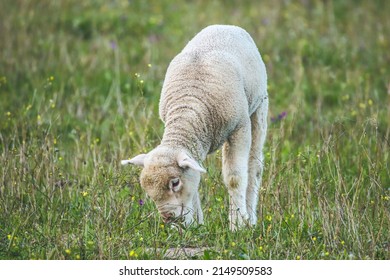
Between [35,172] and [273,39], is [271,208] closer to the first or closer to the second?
[35,172]

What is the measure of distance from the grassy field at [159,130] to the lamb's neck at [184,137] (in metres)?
0.55

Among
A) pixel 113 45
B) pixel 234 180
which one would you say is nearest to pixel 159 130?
pixel 234 180

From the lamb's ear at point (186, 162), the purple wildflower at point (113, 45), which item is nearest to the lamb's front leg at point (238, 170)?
the lamb's ear at point (186, 162)

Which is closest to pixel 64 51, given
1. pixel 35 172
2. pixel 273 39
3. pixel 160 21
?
pixel 160 21

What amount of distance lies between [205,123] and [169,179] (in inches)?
26.8

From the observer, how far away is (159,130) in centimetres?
858

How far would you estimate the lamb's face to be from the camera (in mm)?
6004

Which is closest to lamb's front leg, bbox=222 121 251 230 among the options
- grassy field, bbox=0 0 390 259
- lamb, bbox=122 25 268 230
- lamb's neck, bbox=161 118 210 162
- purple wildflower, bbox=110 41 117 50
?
lamb, bbox=122 25 268 230

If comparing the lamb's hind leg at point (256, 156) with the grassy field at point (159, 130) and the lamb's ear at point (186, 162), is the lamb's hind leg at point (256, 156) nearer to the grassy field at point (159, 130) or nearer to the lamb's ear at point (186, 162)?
the grassy field at point (159, 130)

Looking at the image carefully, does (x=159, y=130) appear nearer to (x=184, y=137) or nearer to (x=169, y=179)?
(x=184, y=137)

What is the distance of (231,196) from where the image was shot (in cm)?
675

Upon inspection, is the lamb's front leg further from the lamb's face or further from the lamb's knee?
the lamb's face

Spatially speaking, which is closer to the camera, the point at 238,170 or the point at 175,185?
the point at 175,185

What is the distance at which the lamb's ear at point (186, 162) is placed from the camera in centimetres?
590
